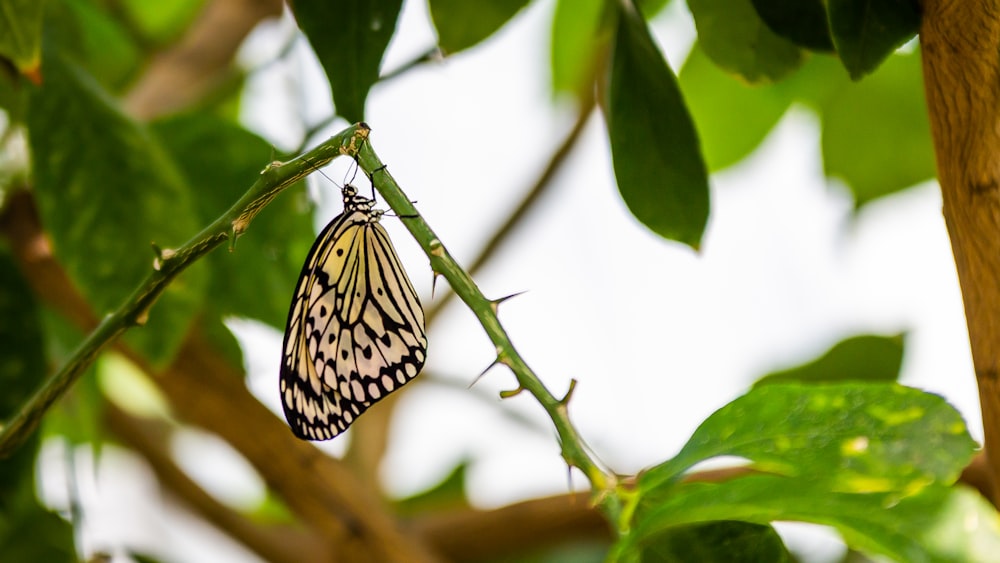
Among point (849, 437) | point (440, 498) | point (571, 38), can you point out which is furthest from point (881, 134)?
point (440, 498)

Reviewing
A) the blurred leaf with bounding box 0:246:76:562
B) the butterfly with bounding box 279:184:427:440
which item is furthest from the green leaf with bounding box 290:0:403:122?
the blurred leaf with bounding box 0:246:76:562

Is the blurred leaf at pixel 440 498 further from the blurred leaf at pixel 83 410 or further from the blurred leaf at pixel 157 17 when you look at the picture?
the blurred leaf at pixel 157 17

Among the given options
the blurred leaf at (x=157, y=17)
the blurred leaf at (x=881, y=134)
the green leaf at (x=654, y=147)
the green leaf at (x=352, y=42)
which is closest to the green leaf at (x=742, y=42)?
the green leaf at (x=654, y=147)

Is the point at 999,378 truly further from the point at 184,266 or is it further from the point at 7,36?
the point at 7,36

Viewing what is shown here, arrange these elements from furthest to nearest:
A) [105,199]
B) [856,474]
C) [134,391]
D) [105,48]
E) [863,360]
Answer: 1. [134,391]
2. [105,48]
3. [863,360]
4. [105,199]
5. [856,474]

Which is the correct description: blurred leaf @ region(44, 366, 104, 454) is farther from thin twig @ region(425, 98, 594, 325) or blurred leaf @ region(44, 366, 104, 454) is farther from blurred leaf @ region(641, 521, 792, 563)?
blurred leaf @ region(641, 521, 792, 563)

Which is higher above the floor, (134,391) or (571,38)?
(134,391)

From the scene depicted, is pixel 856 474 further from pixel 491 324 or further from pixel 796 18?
pixel 796 18
